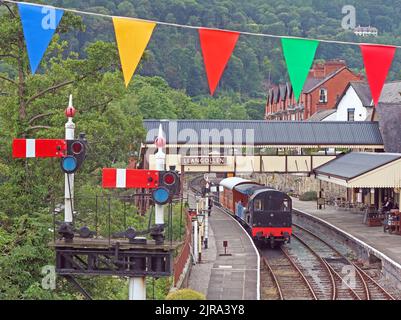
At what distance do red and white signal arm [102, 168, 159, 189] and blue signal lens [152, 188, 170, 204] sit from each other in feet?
0.27

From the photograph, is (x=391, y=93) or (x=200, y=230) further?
(x=391, y=93)

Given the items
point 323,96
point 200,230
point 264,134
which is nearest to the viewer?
point 200,230

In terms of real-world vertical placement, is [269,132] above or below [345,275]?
above

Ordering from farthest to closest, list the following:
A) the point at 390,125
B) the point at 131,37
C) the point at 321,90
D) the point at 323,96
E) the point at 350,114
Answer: the point at 323,96 → the point at 321,90 → the point at 350,114 → the point at 390,125 → the point at 131,37

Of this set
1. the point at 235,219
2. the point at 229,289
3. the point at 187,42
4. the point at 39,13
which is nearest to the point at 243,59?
the point at 187,42

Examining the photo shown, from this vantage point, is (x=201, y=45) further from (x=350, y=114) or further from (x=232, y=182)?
(x=350, y=114)

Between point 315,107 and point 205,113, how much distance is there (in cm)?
1366

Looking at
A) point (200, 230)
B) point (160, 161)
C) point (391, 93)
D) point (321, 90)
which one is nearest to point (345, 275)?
point (200, 230)

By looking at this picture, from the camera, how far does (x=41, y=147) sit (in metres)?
8.50

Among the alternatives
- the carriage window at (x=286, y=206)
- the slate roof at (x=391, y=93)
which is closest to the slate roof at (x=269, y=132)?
the carriage window at (x=286, y=206)

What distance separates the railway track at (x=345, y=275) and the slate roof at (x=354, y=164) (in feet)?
10.1

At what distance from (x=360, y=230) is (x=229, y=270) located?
973 cm

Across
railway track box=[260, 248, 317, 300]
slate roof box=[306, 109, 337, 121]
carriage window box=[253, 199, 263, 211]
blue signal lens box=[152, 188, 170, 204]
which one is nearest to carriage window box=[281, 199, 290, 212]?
carriage window box=[253, 199, 263, 211]

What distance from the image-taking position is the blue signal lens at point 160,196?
320 inches
